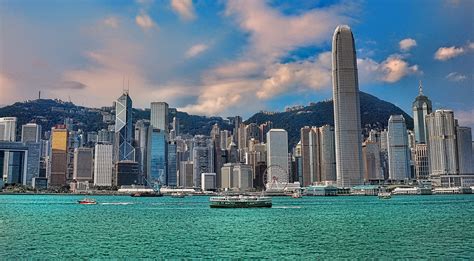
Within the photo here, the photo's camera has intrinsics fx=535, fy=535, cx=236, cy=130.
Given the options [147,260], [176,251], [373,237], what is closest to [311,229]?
[373,237]

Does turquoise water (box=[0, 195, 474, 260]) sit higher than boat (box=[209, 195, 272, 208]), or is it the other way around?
boat (box=[209, 195, 272, 208])

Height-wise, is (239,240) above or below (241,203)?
below

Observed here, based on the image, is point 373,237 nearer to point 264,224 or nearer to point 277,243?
point 277,243

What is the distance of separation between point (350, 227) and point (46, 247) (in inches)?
1262

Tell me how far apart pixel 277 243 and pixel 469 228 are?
22592 mm

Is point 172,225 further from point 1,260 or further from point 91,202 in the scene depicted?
point 91,202

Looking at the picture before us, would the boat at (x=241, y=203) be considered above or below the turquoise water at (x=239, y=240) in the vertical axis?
above

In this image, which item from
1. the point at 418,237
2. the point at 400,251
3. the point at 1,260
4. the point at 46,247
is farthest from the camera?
the point at 418,237

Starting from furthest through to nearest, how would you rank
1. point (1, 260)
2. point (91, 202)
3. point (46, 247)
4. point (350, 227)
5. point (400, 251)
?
point (91, 202) < point (350, 227) < point (46, 247) < point (400, 251) < point (1, 260)

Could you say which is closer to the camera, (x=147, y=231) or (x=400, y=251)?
(x=400, y=251)

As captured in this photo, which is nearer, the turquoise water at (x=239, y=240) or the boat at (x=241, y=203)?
the turquoise water at (x=239, y=240)

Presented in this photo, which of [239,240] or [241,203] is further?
[241,203]

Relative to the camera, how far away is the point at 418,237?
47.1m

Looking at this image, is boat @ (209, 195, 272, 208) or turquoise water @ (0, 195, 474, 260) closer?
turquoise water @ (0, 195, 474, 260)
